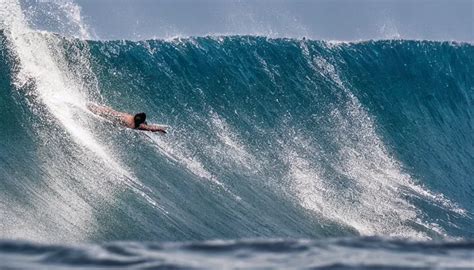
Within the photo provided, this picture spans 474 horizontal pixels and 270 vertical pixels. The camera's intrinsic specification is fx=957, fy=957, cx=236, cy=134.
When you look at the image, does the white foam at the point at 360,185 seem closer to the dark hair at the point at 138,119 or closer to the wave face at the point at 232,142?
the wave face at the point at 232,142

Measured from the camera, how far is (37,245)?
3859 millimetres

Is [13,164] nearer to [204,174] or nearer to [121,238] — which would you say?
[121,238]

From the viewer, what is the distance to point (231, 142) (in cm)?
1570

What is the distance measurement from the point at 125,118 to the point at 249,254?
1061 centimetres

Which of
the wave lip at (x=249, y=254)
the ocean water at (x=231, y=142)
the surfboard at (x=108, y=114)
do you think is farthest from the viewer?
the surfboard at (x=108, y=114)

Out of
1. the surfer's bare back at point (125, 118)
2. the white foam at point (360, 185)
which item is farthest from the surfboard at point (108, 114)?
Answer: the white foam at point (360, 185)

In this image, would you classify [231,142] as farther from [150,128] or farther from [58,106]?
[58,106]

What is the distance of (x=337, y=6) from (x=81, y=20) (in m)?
6.72

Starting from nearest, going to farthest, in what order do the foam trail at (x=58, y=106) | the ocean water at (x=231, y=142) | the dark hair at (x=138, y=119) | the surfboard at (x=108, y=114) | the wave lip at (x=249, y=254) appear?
1. the wave lip at (x=249, y=254)
2. the foam trail at (x=58, y=106)
3. the ocean water at (x=231, y=142)
4. the dark hair at (x=138, y=119)
5. the surfboard at (x=108, y=114)

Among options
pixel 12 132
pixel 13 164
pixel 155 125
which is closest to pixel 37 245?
pixel 13 164

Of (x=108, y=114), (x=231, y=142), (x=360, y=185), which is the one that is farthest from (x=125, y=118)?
(x=360, y=185)

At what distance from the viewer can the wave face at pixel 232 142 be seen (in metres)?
12.8

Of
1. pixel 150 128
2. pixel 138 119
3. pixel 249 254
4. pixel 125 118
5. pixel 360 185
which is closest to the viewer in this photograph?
pixel 249 254

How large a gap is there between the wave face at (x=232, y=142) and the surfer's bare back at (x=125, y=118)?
0.17 metres
